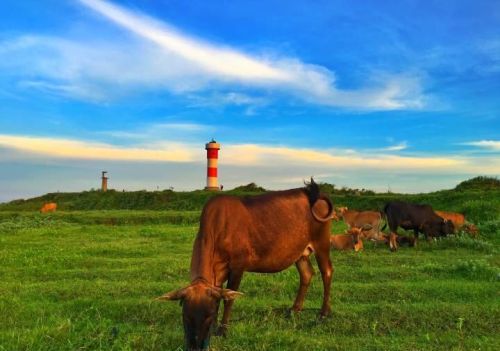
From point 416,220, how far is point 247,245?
12.7 meters

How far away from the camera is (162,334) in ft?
25.3

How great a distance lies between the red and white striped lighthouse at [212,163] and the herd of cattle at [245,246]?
42.5 m

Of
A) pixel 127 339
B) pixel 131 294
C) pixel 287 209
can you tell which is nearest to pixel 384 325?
pixel 287 209

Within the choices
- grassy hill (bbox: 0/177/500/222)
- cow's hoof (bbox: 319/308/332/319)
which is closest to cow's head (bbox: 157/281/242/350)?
cow's hoof (bbox: 319/308/332/319)

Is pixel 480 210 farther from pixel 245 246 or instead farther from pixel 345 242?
pixel 245 246

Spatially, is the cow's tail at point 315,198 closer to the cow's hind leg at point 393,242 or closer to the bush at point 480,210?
the cow's hind leg at point 393,242

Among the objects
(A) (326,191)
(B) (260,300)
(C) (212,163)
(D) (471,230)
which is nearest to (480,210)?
(D) (471,230)

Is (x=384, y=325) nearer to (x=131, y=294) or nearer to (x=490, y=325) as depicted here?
(x=490, y=325)

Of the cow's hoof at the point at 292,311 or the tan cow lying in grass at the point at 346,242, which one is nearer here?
the cow's hoof at the point at 292,311

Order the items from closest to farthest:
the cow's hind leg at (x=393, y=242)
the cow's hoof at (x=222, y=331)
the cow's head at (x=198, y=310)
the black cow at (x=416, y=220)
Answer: the cow's head at (x=198, y=310) → the cow's hoof at (x=222, y=331) → the cow's hind leg at (x=393, y=242) → the black cow at (x=416, y=220)

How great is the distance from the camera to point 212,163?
52125 millimetres

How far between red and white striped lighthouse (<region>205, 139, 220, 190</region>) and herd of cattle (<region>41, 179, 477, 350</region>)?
42463 millimetres

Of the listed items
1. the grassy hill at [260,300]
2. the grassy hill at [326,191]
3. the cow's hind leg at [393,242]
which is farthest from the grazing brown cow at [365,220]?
the grassy hill at [326,191]

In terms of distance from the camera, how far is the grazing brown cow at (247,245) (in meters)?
6.30
